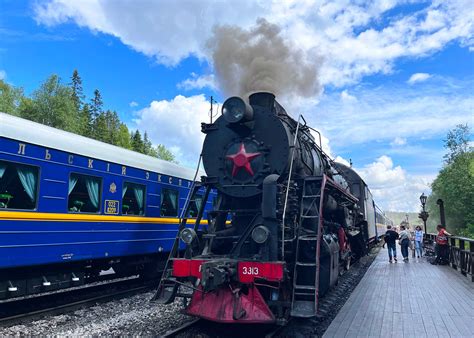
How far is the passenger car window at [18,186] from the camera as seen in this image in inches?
227

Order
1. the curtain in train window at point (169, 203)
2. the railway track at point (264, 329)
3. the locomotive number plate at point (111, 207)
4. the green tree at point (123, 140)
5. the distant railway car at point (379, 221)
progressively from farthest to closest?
the green tree at point (123, 140) < the distant railway car at point (379, 221) < the curtain in train window at point (169, 203) < the locomotive number plate at point (111, 207) < the railway track at point (264, 329)

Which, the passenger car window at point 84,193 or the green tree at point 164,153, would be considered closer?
the passenger car window at point 84,193

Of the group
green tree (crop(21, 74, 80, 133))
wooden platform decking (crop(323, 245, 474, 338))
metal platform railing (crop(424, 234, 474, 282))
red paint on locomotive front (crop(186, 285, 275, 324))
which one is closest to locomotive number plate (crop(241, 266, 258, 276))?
red paint on locomotive front (crop(186, 285, 275, 324))

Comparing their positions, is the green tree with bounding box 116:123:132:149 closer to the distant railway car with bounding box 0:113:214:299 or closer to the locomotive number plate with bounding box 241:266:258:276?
the distant railway car with bounding box 0:113:214:299

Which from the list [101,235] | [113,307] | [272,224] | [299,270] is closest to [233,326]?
[299,270]

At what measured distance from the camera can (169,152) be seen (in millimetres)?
64562

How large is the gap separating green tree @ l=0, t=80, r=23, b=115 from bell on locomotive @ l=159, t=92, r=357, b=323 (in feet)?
125

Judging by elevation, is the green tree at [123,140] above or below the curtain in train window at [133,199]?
above

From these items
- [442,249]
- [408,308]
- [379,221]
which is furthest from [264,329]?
[379,221]

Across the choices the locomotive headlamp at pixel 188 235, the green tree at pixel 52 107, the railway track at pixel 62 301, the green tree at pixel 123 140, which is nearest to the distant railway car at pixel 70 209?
the railway track at pixel 62 301

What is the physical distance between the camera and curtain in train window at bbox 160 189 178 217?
9445mm

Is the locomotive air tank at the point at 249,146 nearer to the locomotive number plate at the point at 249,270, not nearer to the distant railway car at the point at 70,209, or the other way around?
the locomotive number plate at the point at 249,270

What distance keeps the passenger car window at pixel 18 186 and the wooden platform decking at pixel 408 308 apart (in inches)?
188

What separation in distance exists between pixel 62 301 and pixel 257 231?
443cm
